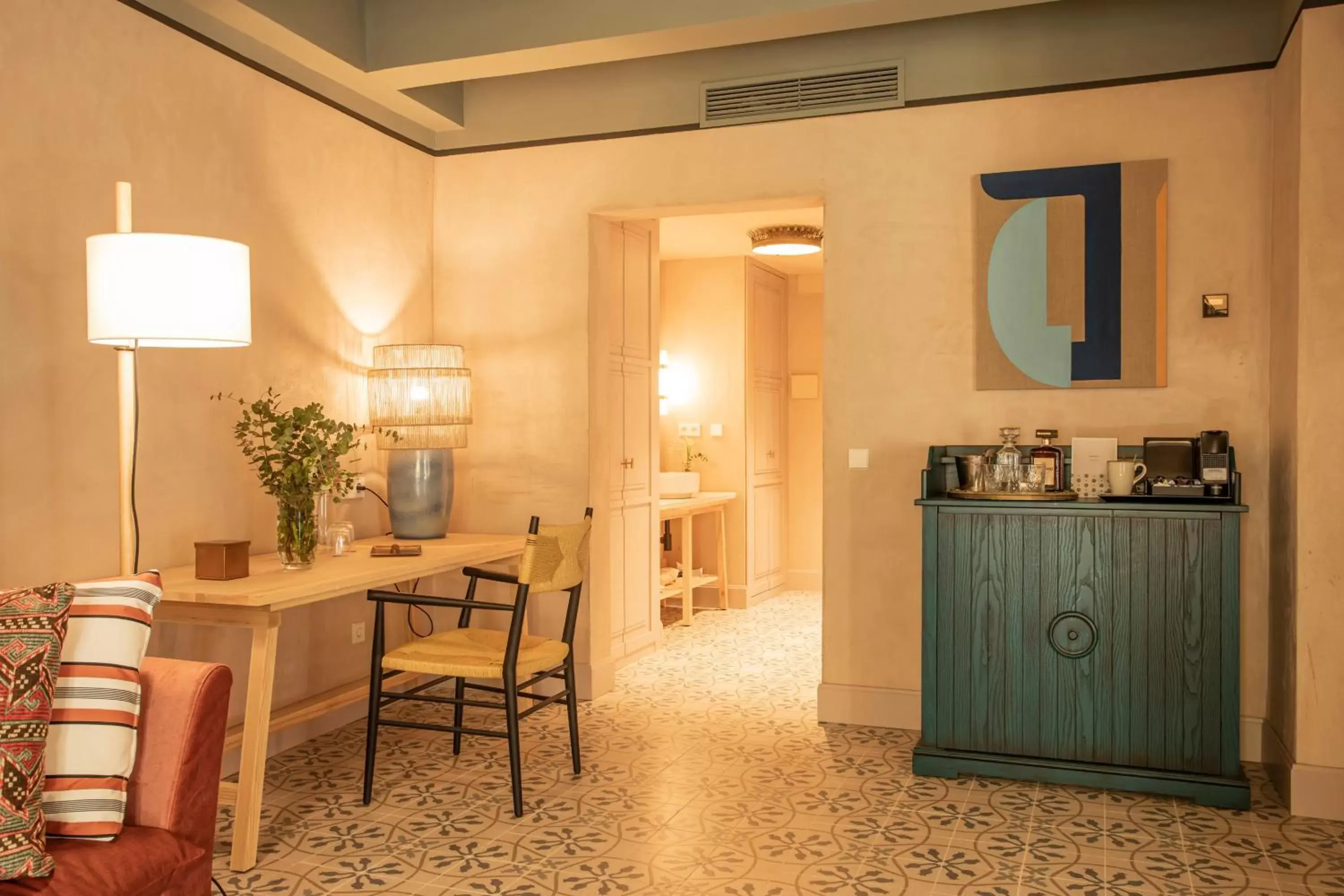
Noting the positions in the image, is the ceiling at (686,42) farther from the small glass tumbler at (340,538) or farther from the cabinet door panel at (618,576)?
the cabinet door panel at (618,576)

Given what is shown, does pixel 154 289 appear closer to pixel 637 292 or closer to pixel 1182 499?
pixel 637 292

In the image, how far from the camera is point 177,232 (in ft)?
11.7

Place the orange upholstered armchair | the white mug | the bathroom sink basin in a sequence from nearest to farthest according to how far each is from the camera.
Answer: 1. the orange upholstered armchair
2. the white mug
3. the bathroom sink basin

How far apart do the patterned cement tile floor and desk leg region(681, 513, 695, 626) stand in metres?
2.38

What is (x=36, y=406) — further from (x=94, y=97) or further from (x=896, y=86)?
(x=896, y=86)

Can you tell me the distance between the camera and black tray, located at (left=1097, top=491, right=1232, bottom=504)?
353 centimetres

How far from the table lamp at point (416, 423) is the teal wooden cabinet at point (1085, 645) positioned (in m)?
1.98

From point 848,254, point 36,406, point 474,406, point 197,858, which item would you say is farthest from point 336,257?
point 197,858

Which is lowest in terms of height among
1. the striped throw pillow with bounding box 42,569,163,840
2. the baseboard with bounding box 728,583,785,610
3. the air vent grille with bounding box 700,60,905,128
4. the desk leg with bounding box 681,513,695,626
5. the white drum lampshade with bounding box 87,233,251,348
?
the baseboard with bounding box 728,583,785,610

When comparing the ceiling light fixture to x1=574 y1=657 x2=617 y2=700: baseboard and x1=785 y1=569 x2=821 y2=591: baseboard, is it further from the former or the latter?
x1=574 y1=657 x2=617 y2=700: baseboard

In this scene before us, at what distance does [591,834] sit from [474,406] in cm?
241

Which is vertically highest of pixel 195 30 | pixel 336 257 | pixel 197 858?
pixel 195 30

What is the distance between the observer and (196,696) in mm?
2170

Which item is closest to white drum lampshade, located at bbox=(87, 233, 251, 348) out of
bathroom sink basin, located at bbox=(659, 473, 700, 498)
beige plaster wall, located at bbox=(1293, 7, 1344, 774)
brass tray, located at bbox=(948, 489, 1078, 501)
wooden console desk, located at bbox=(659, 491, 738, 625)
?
brass tray, located at bbox=(948, 489, 1078, 501)
